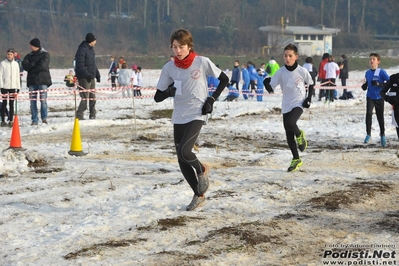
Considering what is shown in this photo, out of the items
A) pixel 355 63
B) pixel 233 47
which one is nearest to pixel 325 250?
pixel 355 63

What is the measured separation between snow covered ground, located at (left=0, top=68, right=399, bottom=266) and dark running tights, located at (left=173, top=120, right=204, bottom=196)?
13.1 inches

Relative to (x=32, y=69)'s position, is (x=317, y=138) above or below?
below

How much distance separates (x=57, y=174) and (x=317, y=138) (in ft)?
18.8

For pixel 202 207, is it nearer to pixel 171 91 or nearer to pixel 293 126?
pixel 171 91

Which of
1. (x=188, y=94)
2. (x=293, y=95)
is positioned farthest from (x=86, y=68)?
(x=188, y=94)

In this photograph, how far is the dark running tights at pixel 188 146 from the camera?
6.96 m

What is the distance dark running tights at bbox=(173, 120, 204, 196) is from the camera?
6957mm

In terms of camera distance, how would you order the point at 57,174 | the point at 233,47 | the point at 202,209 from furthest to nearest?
the point at 233,47, the point at 57,174, the point at 202,209

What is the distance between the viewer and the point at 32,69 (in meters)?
14.6

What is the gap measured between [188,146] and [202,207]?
0.64m

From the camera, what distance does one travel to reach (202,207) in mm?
7113

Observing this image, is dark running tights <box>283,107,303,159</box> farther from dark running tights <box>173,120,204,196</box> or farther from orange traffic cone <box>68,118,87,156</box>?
orange traffic cone <box>68,118,87,156</box>

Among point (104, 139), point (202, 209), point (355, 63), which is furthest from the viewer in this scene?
point (355, 63)

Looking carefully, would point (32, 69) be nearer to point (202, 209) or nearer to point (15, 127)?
point (15, 127)
